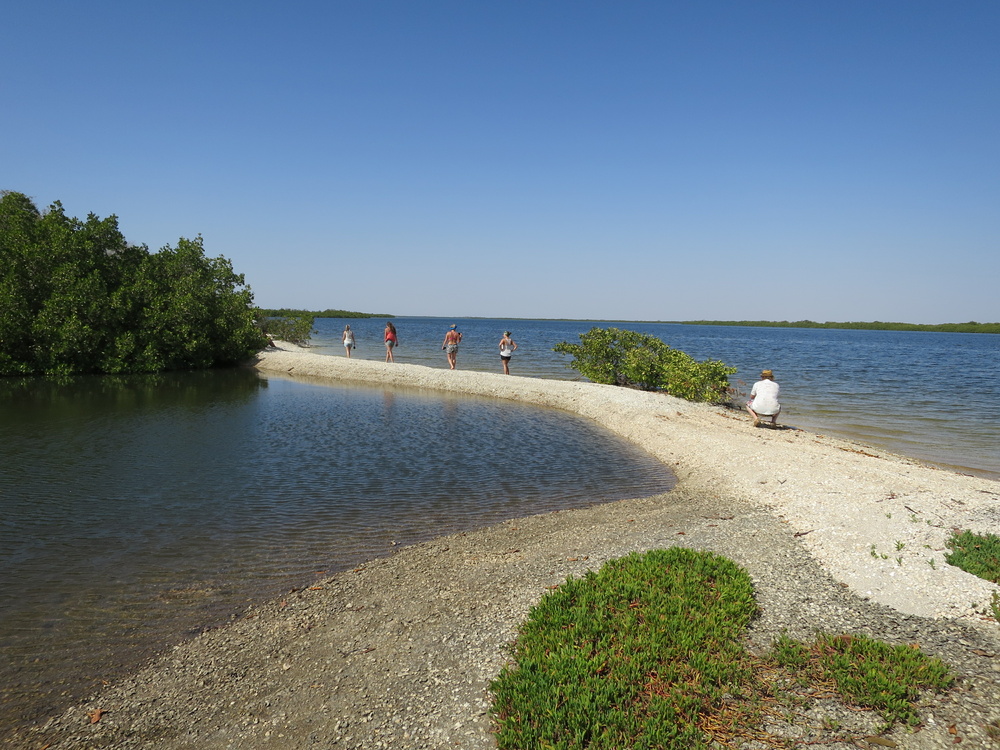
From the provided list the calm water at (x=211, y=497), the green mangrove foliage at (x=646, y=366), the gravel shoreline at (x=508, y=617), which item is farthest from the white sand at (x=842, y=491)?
the calm water at (x=211, y=497)

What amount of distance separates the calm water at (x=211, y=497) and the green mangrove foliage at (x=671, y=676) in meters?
3.78

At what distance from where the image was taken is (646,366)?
2419 centimetres

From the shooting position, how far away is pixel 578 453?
1489cm

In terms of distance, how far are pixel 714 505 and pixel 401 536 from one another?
19.8 ft

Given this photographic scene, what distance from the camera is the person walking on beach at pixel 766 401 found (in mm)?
16328

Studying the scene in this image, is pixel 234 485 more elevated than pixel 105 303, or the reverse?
pixel 105 303

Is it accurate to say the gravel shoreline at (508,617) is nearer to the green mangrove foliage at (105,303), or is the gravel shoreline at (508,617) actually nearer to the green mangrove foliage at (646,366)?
the green mangrove foliage at (646,366)

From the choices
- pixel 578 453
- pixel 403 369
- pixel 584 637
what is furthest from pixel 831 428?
pixel 403 369

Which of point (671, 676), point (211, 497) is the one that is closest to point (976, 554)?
point (671, 676)

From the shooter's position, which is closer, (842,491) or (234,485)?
(842,491)

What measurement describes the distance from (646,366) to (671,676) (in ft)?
67.4

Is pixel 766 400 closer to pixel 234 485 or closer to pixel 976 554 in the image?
pixel 976 554

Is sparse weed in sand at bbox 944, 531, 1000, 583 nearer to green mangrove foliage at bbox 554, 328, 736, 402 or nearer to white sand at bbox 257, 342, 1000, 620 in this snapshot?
white sand at bbox 257, 342, 1000, 620

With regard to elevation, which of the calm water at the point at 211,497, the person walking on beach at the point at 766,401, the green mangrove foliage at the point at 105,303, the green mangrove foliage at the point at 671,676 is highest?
the green mangrove foliage at the point at 105,303
